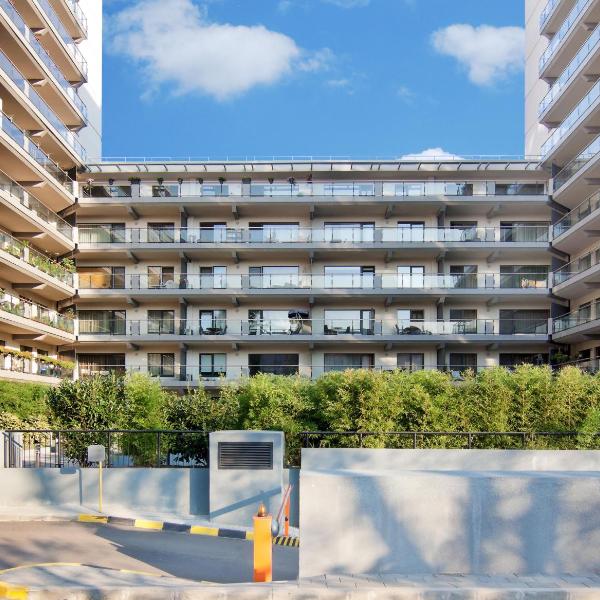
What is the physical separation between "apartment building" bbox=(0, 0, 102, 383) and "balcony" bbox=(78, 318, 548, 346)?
3302 mm

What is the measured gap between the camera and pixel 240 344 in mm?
38656

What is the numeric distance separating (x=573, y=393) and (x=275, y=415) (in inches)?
313

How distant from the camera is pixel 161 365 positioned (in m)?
38.7

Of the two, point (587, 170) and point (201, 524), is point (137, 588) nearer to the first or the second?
point (201, 524)

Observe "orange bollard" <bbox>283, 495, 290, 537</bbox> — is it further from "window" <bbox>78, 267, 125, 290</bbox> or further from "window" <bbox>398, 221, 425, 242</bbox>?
"window" <bbox>78, 267, 125, 290</bbox>

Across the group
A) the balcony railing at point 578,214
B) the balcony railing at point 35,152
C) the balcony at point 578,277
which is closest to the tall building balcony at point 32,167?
the balcony railing at point 35,152

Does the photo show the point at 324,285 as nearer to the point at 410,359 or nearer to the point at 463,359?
the point at 410,359

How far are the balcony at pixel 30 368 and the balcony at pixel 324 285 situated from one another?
546 cm

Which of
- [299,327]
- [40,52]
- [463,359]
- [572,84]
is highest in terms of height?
[40,52]

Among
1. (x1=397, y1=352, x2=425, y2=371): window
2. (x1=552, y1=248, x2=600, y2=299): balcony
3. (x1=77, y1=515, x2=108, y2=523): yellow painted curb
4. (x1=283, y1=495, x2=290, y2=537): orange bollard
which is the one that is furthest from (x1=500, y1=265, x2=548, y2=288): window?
(x1=77, y1=515, x2=108, y2=523): yellow painted curb

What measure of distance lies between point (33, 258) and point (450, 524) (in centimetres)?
3029

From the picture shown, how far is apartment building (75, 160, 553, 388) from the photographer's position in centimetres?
3766

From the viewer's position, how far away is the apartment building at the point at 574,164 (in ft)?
106

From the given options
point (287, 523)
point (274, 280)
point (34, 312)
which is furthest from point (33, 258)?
point (287, 523)
